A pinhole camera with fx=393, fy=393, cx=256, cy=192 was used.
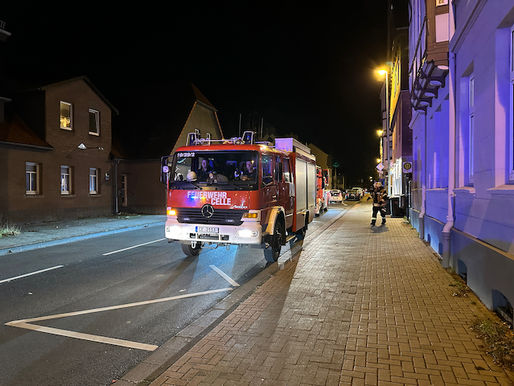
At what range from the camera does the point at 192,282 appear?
738cm

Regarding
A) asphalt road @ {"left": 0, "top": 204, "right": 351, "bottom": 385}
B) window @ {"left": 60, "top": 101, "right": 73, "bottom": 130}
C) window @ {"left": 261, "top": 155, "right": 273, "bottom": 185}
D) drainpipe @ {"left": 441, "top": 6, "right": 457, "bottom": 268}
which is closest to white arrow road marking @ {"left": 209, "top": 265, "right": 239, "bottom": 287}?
asphalt road @ {"left": 0, "top": 204, "right": 351, "bottom": 385}

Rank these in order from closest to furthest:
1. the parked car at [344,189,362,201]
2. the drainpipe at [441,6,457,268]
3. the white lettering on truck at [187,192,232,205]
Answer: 1. the drainpipe at [441,6,457,268]
2. the white lettering on truck at [187,192,232,205]
3. the parked car at [344,189,362,201]

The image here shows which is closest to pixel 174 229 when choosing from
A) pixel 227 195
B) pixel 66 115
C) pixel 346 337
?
pixel 227 195

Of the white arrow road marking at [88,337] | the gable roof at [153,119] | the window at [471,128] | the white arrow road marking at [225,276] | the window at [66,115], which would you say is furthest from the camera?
the gable roof at [153,119]

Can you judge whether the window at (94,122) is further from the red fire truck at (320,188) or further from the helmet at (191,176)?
the helmet at (191,176)

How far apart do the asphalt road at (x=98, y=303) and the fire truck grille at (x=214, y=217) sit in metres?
1.05

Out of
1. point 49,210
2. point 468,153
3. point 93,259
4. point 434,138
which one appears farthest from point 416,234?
point 49,210

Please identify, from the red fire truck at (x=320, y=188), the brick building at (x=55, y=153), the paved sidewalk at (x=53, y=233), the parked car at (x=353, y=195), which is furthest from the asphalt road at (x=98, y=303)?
the parked car at (x=353, y=195)

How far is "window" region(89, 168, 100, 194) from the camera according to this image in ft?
71.4

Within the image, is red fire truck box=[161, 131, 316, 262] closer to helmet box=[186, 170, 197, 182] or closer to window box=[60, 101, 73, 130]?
helmet box=[186, 170, 197, 182]

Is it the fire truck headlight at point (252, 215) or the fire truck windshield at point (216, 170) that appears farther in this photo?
the fire truck windshield at point (216, 170)

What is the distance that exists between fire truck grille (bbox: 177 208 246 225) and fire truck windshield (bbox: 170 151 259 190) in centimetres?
49

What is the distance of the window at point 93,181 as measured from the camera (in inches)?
856

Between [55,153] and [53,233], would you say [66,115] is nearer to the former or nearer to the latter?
[55,153]
